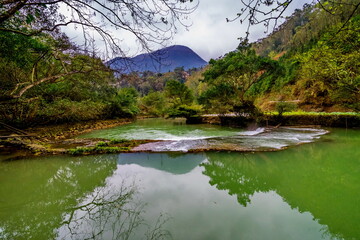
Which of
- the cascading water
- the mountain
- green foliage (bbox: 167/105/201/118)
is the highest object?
the mountain

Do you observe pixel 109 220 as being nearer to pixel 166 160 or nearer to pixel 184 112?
pixel 166 160

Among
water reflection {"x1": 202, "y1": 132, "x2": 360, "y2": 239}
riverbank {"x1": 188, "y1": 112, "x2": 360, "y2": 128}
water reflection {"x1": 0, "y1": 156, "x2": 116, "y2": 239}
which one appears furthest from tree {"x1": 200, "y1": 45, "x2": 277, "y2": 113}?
water reflection {"x1": 0, "y1": 156, "x2": 116, "y2": 239}

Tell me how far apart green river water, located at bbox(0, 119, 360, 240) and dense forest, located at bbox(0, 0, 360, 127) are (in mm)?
1603

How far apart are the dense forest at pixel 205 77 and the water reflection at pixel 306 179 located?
2189 millimetres

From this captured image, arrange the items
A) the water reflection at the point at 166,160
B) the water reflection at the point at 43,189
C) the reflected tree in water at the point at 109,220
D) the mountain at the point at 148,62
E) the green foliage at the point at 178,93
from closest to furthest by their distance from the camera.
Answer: the reflected tree in water at the point at 109,220
the water reflection at the point at 43,189
the mountain at the point at 148,62
the water reflection at the point at 166,160
the green foliage at the point at 178,93

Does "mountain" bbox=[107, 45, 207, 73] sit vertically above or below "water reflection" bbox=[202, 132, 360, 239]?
above

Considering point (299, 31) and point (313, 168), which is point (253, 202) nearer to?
point (313, 168)

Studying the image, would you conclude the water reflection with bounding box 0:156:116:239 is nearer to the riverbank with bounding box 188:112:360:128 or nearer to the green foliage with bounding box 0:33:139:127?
the green foliage with bounding box 0:33:139:127

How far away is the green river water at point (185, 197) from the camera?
204 centimetres

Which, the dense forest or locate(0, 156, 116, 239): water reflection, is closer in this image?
locate(0, 156, 116, 239): water reflection

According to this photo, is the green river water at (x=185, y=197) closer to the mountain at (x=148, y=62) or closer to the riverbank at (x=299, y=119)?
the mountain at (x=148, y=62)

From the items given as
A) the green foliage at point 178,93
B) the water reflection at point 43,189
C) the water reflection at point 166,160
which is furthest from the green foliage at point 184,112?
the water reflection at point 43,189

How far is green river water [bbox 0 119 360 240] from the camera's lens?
80.2 inches

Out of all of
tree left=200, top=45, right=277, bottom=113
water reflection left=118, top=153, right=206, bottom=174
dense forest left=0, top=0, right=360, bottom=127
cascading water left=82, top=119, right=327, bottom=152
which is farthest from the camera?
tree left=200, top=45, right=277, bottom=113
